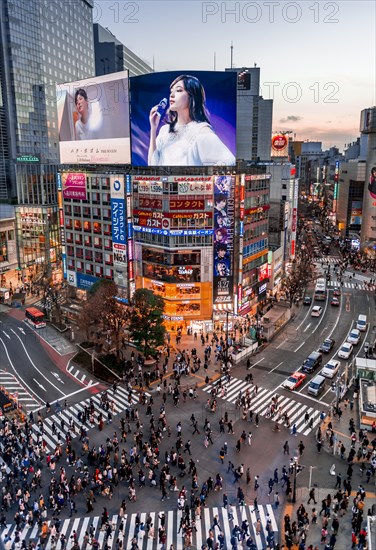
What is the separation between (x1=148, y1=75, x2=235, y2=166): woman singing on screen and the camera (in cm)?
6109

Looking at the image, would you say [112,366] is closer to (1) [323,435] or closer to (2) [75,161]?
(1) [323,435]

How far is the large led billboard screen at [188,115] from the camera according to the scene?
60844 millimetres

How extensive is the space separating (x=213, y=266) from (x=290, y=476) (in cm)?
3357

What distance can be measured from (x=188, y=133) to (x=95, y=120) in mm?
18197

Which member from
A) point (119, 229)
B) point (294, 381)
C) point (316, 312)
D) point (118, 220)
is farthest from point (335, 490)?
point (118, 220)

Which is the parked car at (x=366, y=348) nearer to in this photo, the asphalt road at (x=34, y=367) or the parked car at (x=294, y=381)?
the parked car at (x=294, y=381)

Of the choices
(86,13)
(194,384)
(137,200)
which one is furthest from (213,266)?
(86,13)

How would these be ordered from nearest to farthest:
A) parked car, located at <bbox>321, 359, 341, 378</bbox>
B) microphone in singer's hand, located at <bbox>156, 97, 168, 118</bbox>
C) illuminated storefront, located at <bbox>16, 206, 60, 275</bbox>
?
parked car, located at <bbox>321, 359, 341, 378</bbox>
microphone in singer's hand, located at <bbox>156, 97, 168, 118</bbox>
illuminated storefront, located at <bbox>16, 206, 60, 275</bbox>

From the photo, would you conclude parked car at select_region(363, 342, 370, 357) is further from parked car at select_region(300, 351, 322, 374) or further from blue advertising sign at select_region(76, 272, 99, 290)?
blue advertising sign at select_region(76, 272, 99, 290)

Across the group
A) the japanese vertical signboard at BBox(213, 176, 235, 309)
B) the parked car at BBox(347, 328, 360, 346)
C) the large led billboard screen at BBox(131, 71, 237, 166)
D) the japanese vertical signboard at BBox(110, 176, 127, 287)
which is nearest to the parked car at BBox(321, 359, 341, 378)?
the parked car at BBox(347, 328, 360, 346)

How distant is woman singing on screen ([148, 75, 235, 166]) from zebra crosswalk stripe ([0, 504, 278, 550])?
4577 centimetres

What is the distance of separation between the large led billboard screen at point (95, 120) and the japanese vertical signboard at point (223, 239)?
17.0 meters

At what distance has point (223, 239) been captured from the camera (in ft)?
203

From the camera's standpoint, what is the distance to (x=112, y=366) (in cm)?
5209
